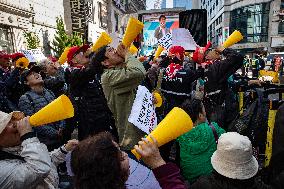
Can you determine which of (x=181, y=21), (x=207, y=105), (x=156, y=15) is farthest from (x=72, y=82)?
(x=156, y=15)

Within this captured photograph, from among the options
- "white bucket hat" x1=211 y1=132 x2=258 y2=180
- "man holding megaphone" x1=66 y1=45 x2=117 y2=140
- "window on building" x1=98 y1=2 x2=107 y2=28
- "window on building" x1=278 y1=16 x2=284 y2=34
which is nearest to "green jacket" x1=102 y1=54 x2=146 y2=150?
"man holding megaphone" x1=66 y1=45 x2=117 y2=140

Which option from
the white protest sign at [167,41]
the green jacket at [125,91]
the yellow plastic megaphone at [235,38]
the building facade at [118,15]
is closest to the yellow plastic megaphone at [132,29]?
the green jacket at [125,91]

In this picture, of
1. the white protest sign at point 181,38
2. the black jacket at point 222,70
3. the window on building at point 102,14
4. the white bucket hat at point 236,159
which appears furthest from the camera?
the window on building at point 102,14

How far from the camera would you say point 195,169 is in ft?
8.53

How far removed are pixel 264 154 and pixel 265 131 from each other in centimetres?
28

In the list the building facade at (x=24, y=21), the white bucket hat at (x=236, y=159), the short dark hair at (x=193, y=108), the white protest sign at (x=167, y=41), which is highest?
the building facade at (x=24, y=21)

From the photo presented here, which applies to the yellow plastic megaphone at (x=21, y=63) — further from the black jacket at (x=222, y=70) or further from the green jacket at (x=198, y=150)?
the green jacket at (x=198, y=150)

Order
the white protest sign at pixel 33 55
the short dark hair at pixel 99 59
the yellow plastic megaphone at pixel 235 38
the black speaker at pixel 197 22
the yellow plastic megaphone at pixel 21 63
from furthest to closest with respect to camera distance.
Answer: the black speaker at pixel 197 22 → the white protest sign at pixel 33 55 → the yellow plastic megaphone at pixel 21 63 → the yellow plastic megaphone at pixel 235 38 → the short dark hair at pixel 99 59

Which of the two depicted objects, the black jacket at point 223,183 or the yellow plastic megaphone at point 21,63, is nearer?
the black jacket at point 223,183

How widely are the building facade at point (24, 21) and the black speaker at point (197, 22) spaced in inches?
464

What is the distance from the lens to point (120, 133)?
296 centimetres

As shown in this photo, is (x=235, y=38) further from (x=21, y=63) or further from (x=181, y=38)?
(x=21, y=63)

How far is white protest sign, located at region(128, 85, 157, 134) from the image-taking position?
2436 millimetres

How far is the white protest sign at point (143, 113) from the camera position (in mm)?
2436
